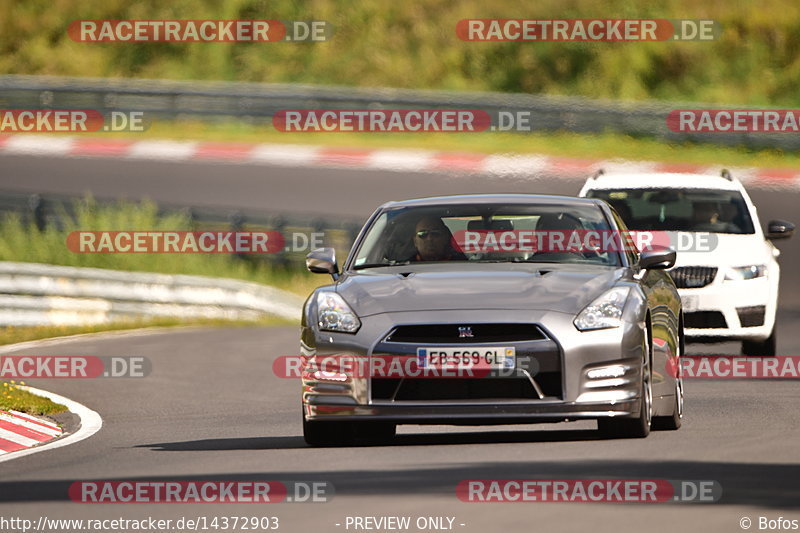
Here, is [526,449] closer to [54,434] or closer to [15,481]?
[15,481]

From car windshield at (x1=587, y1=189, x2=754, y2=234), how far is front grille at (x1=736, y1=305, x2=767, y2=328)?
78 cm

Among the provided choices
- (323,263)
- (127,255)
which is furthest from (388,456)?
(127,255)

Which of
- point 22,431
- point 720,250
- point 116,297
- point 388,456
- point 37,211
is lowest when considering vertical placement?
point 388,456

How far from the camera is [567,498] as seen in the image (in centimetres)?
819

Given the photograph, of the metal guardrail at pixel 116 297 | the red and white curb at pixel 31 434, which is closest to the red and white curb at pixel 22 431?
the red and white curb at pixel 31 434

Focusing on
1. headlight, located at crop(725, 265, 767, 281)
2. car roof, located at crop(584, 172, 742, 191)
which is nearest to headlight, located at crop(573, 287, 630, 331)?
headlight, located at crop(725, 265, 767, 281)

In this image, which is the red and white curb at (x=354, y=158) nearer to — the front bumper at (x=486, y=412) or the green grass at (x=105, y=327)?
the green grass at (x=105, y=327)

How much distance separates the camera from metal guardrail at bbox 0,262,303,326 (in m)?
24.0

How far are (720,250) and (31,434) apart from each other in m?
7.10

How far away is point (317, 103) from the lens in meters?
35.1

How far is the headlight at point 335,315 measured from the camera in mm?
10375

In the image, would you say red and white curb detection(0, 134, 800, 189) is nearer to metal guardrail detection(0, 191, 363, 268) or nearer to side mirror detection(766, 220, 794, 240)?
metal guardrail detection(0, 191, 363, 268)

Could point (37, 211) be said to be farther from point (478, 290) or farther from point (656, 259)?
point (478, 290)

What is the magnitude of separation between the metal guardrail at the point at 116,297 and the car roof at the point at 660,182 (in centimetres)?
879
